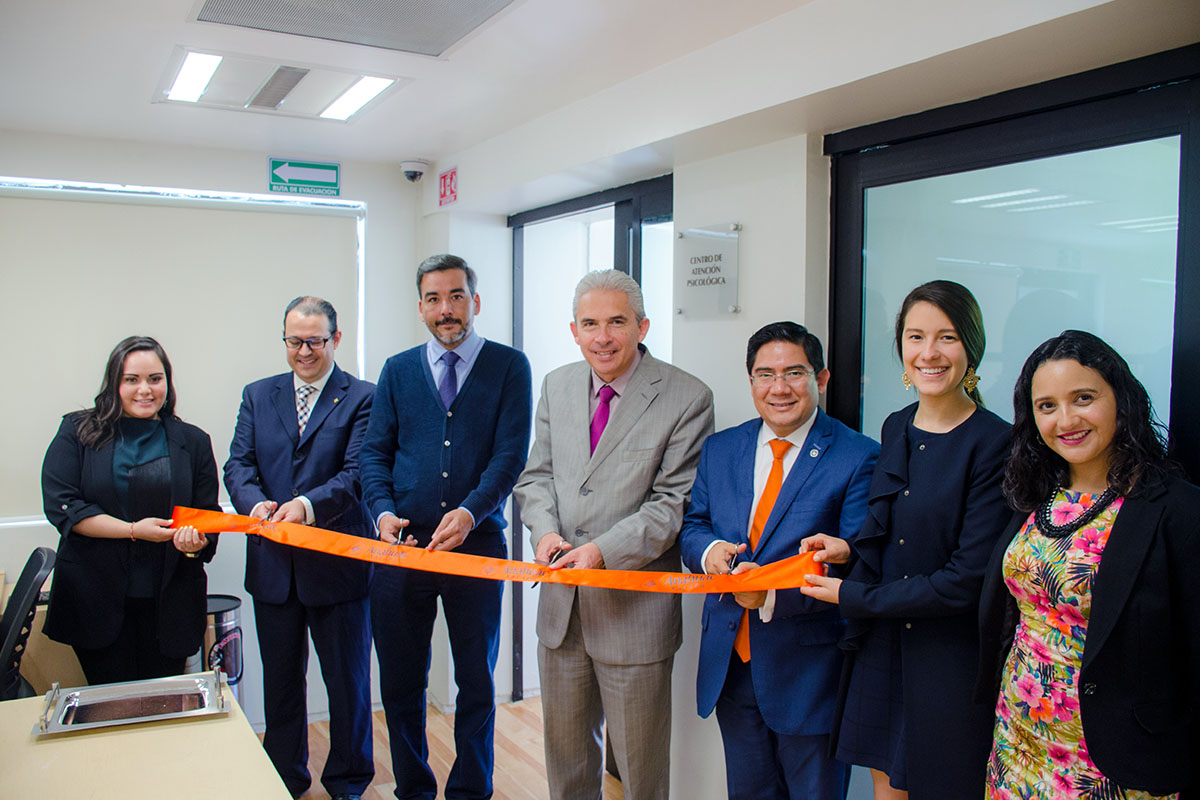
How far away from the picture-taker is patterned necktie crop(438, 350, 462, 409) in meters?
3.21

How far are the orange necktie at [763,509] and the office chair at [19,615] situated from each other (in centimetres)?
206

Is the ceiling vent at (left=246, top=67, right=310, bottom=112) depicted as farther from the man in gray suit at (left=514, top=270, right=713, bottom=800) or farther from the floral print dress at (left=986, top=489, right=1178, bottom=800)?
the floral print dress at (left=986, top=489, right=1178, bottom=800)

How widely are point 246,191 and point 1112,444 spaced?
4223 millimetres

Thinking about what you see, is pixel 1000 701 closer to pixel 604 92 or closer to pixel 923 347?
pixel 923 347

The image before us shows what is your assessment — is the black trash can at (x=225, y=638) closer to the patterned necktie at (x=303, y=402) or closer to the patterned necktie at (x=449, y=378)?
the patterned necktie at (x=303, y=402)

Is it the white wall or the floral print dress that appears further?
the white wall

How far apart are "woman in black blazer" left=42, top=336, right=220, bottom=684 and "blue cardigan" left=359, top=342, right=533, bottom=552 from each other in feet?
2.33

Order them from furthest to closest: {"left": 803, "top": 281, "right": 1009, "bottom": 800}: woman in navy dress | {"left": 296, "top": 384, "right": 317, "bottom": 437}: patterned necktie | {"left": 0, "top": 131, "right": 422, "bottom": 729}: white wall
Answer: {"left": 0, "top": 131, "right": 422, "bottom": 729}: white wall < {"left": 296, "top": 384, "right": 317, "bottom": 437}: patterned necktie < {"left": 803, "top": 281, "right": 1009, "bottom": 800}: woman in navy dress

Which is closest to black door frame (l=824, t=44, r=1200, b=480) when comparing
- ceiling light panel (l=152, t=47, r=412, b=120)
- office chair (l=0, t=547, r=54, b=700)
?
ceiling light panel (l=152, t=47, r=412, b=120)

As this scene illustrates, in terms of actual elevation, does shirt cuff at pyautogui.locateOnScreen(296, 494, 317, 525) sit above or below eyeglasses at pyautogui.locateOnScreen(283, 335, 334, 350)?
below

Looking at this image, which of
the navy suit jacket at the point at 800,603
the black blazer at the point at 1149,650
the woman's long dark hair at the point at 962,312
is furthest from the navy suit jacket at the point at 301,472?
the black blazer at the point at 1149,650

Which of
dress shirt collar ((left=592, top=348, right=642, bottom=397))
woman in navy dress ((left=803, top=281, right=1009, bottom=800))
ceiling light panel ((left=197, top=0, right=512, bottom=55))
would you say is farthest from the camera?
dress shirt collar ((left=592, top=348, right=642, bottom=397))

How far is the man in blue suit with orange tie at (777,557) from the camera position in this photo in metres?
2.32

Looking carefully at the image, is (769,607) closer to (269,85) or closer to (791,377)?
(791,377)
